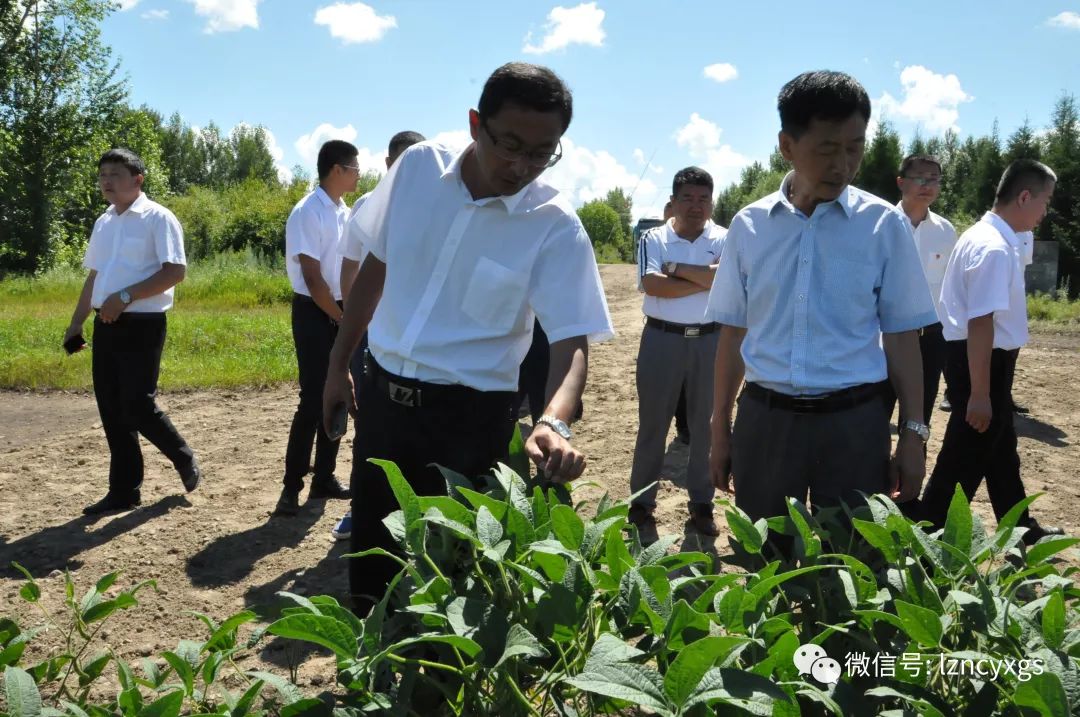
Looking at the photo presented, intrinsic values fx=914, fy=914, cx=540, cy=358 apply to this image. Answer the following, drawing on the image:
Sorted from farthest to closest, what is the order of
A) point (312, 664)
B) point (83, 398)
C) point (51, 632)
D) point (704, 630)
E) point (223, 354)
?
point (223, 354), point (83, 398), point (51, 632), point (312, 664), point (704, 630)

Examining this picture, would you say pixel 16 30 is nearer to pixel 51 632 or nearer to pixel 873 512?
pixel 51 632

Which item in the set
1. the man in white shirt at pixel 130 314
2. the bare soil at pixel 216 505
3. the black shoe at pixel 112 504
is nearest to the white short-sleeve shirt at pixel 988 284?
the bare soil at pixel 216 505

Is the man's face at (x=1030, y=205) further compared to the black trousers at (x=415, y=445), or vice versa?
the man's face at (x=1030, y=205)

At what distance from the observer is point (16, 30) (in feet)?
100.0

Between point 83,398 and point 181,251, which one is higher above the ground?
point 181,251

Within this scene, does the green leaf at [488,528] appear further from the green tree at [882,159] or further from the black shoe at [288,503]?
the green tree at [882,159]

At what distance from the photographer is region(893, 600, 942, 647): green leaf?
50.1 inches

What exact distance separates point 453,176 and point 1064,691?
2068 mm

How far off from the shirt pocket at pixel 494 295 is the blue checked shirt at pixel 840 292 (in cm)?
84

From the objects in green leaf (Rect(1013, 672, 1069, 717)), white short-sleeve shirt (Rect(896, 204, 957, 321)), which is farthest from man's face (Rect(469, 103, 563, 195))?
white short-sleeve shirt (Rect(896, 204, 957, 321))

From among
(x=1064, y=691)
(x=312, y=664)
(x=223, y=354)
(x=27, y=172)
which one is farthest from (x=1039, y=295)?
(x=27, y=172)

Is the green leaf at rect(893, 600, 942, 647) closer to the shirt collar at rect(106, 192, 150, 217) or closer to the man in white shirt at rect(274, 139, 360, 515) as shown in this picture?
the man in white shirt at rect(274, 139, 360, 515)

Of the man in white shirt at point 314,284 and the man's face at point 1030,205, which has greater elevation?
the man's face at point 1030,205

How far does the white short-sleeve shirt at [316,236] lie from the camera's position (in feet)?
17.6
